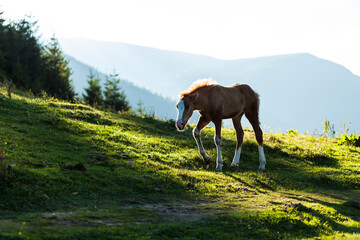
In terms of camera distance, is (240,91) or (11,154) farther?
(240,91)

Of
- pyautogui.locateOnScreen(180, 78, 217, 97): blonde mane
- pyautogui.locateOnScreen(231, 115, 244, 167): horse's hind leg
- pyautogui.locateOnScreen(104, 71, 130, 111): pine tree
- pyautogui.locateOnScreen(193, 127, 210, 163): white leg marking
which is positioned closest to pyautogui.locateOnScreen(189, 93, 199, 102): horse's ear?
pyautogui.locateOnScreen(180, 78, 217, 97): blonde mane

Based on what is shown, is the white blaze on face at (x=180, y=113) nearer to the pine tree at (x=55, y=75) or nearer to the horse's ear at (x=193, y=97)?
the horse's ear at (x=193, y=97)

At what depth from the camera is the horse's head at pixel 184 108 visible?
11.3 metres

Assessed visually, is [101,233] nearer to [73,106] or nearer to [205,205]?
[205,205]

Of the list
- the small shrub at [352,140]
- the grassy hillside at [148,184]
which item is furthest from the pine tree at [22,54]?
the small shrub at [352,140]

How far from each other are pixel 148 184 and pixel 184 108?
326cm

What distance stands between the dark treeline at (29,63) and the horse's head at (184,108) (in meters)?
20.4

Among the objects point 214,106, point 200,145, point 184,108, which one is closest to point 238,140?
point 200,145

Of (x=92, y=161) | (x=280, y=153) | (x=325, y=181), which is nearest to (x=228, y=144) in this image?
(x=280, y=153)

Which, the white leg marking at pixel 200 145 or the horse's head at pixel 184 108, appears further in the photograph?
the white leg marking at pixel 200 145

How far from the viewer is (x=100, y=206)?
7090 mm

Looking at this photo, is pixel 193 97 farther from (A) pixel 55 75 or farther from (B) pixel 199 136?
(A) pixel 55 75

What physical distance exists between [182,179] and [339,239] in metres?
4.46

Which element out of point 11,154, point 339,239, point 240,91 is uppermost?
point 240,91
